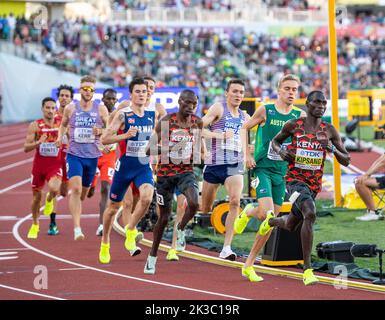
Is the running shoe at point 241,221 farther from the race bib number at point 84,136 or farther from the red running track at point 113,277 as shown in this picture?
the race bib number at point 84,136

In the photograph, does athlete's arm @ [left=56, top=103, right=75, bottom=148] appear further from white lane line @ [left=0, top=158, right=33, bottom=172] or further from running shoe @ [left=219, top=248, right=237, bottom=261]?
white lane line @ [left=0, top=158, right=33, bottom=172]

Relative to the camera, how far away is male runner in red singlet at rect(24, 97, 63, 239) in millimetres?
15508

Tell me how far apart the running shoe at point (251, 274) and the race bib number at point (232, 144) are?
2149 mm

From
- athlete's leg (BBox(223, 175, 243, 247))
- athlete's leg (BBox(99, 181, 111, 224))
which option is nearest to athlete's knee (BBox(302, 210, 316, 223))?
athlete's leg (BBox(223, 175, 243, 247))

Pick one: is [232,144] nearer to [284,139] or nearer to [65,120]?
[284,139]

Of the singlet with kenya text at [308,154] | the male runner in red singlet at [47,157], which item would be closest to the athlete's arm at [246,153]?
the singlet with kenya text at [308,154]

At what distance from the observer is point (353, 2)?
66.4m

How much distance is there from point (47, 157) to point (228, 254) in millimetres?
4115

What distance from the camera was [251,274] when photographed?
11180mm

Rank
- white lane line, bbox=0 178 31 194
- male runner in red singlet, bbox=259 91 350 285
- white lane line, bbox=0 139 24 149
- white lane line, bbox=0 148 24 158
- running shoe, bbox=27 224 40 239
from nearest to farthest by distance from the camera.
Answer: male runner in red singlet, bbox=259 91 350 285 < running shoe, bbox=27 224 40 239 < white lane line, bbox=0 178 31 194 < white lane line, bbox=0 148 24 158 < white lane line, bbox=0 139 24 149

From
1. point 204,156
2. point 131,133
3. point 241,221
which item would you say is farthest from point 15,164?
point 241,221

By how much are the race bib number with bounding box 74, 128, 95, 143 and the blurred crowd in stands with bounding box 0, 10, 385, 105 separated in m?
28.8

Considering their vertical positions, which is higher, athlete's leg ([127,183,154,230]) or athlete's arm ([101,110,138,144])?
athlete's arm ([101,110,138,144])

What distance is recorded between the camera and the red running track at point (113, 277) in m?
10.2
